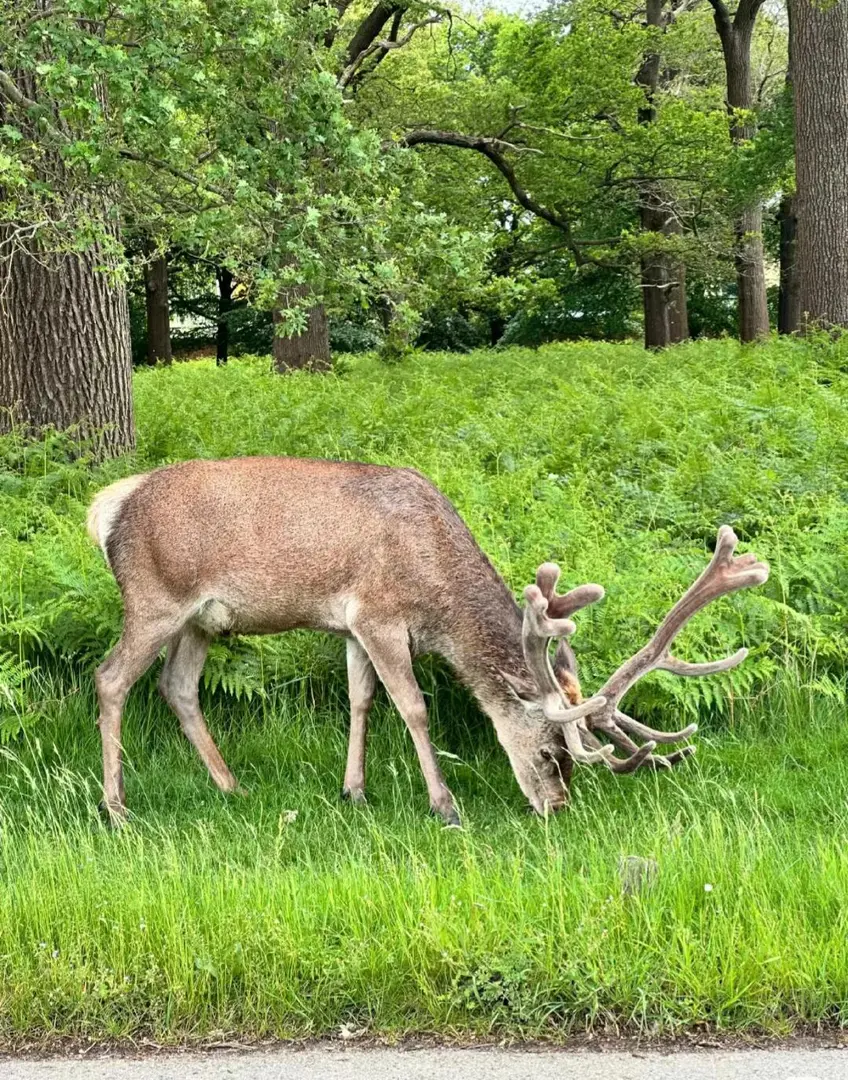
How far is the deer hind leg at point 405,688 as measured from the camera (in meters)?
5.21

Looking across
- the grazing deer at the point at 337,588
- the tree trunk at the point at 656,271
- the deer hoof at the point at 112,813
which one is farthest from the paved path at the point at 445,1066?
the tree trunk at the point at 656,271

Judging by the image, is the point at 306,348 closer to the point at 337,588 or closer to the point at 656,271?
the point at 656,271

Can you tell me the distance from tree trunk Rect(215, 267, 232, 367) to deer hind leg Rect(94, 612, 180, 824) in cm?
2697

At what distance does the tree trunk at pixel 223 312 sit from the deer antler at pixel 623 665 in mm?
27871

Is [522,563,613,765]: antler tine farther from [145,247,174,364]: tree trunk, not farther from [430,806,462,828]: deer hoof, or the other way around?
[145,247,174,364]: tree trunk

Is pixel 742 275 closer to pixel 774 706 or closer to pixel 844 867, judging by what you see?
pixel 774 706

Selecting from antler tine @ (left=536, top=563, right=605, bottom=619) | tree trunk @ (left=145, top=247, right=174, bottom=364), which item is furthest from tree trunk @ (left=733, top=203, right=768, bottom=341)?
antler tine @ (left=536, top=563, right=605, bottom=619)

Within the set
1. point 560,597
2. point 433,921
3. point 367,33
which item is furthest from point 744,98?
point 433,921

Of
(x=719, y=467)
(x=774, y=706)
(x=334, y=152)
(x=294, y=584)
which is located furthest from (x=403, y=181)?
(x=774, y=706)

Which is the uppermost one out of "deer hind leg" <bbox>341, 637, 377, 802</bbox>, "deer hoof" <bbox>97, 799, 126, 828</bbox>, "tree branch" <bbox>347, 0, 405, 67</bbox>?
"tree branch" <bbox>347, 0, 405, 67</bbox>

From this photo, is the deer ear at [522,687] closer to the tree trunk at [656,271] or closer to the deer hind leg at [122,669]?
the deer hind leg at [122,669]

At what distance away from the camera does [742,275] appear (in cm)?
2008

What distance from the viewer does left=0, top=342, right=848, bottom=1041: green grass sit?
3.57 m

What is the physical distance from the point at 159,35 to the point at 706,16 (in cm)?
2663
